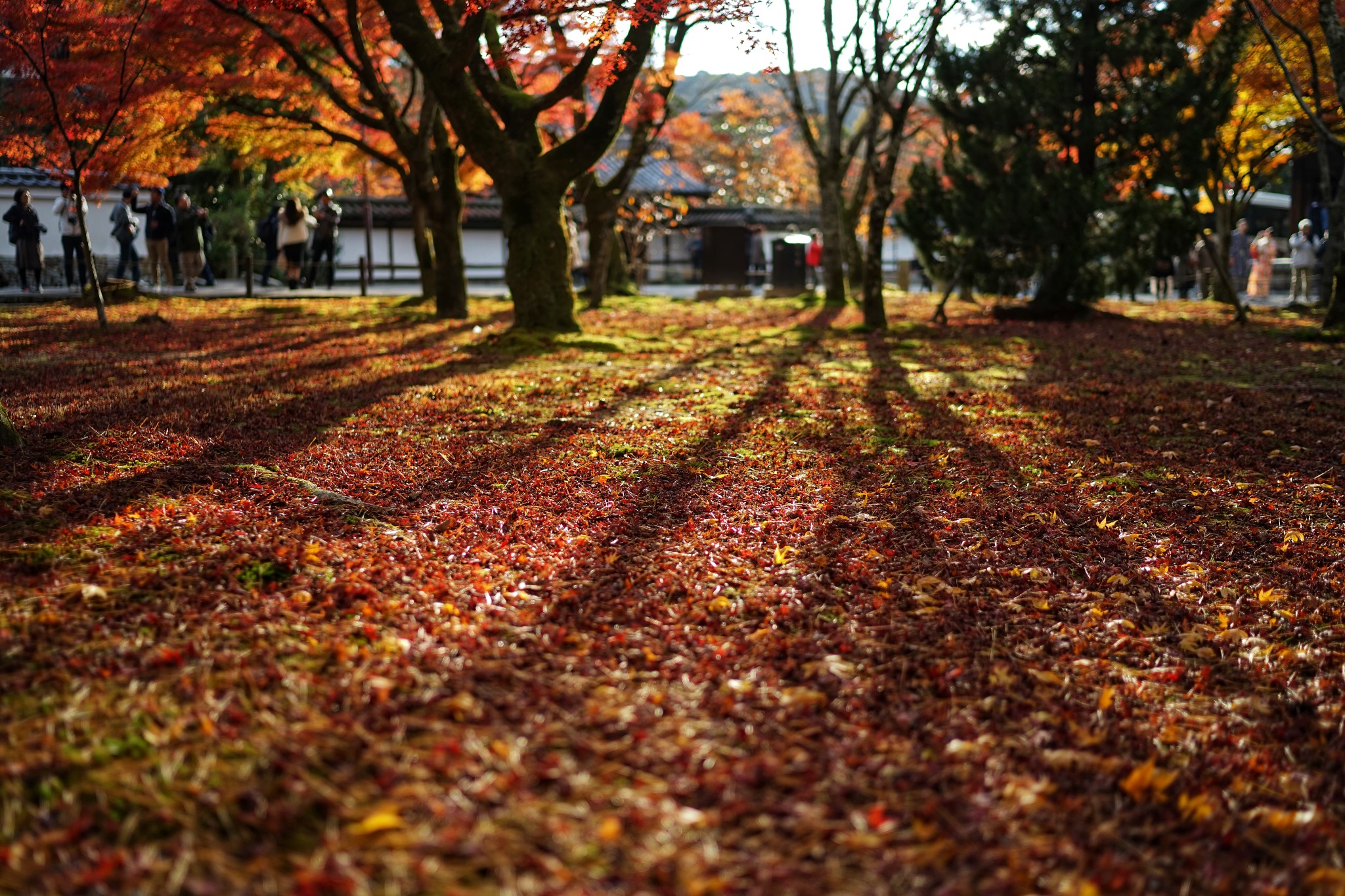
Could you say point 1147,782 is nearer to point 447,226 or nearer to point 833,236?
point 447,226

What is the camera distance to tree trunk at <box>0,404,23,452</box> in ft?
18.9

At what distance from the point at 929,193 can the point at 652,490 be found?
15.7 m

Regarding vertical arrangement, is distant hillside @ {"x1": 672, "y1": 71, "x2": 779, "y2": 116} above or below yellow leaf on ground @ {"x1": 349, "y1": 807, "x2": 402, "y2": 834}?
above

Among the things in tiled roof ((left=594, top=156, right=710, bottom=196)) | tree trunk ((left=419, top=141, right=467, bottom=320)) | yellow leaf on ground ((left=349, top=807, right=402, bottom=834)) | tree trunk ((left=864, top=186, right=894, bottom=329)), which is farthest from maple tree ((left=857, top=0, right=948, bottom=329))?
tiled roof ((left=594, top=156, right=710, bottom=196))

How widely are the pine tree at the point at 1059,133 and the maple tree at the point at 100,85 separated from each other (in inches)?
514

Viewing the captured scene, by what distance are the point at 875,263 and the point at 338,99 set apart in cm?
894

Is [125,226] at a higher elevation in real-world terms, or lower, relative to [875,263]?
higher

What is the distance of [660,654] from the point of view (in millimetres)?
3715

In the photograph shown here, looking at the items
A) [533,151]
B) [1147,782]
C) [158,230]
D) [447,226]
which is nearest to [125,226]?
[158,230]

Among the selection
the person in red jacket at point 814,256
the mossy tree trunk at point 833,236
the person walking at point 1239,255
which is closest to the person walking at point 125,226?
the mossy tree trunk at point 833,236

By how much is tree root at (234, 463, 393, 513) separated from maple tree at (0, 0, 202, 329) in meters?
9.98

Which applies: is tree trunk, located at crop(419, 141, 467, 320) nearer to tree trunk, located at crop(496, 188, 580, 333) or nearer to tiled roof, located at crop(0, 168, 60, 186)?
tree trunk, located at crop(496, 188, 580, 333)

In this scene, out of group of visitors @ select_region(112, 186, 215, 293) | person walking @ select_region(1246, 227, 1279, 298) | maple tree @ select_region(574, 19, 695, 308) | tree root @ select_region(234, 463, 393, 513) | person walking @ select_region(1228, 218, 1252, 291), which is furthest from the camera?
person walking @ select_region(1228, 218, 1252, 291)

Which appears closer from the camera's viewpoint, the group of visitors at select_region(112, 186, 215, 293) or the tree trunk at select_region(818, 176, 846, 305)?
the group of visitors at select_region(112, 186, 215, 293)
